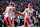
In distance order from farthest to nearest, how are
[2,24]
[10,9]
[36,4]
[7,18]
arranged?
1. [36,4]
2. [2,24]
3. [10,9]
4. [7,18]

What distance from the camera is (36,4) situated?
19.2 ft

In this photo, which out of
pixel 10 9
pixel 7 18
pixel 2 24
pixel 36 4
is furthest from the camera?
pixel 36 4

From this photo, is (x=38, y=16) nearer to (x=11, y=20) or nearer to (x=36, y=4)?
(x=36, y=4)

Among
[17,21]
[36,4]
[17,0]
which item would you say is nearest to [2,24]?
[17,21]

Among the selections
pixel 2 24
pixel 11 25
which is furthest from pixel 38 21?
pixel 11 25

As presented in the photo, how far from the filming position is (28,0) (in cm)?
553

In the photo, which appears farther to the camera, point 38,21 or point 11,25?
point 38,21

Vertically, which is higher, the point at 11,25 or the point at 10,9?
the point at 10,9

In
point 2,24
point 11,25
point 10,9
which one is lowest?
point 2,24

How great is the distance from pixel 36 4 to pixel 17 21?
64.3 inches

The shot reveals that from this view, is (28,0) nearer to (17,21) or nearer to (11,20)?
(17,21)

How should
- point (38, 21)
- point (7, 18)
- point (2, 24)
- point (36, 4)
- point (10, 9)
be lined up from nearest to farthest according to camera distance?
1. point (7, 18)
2. point (10, 9)
3. point (2, 24)
4. point (38, 21)
5. point (36, 4)

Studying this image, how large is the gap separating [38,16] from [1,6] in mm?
2220

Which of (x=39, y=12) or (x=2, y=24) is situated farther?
(x=39, y=12)
